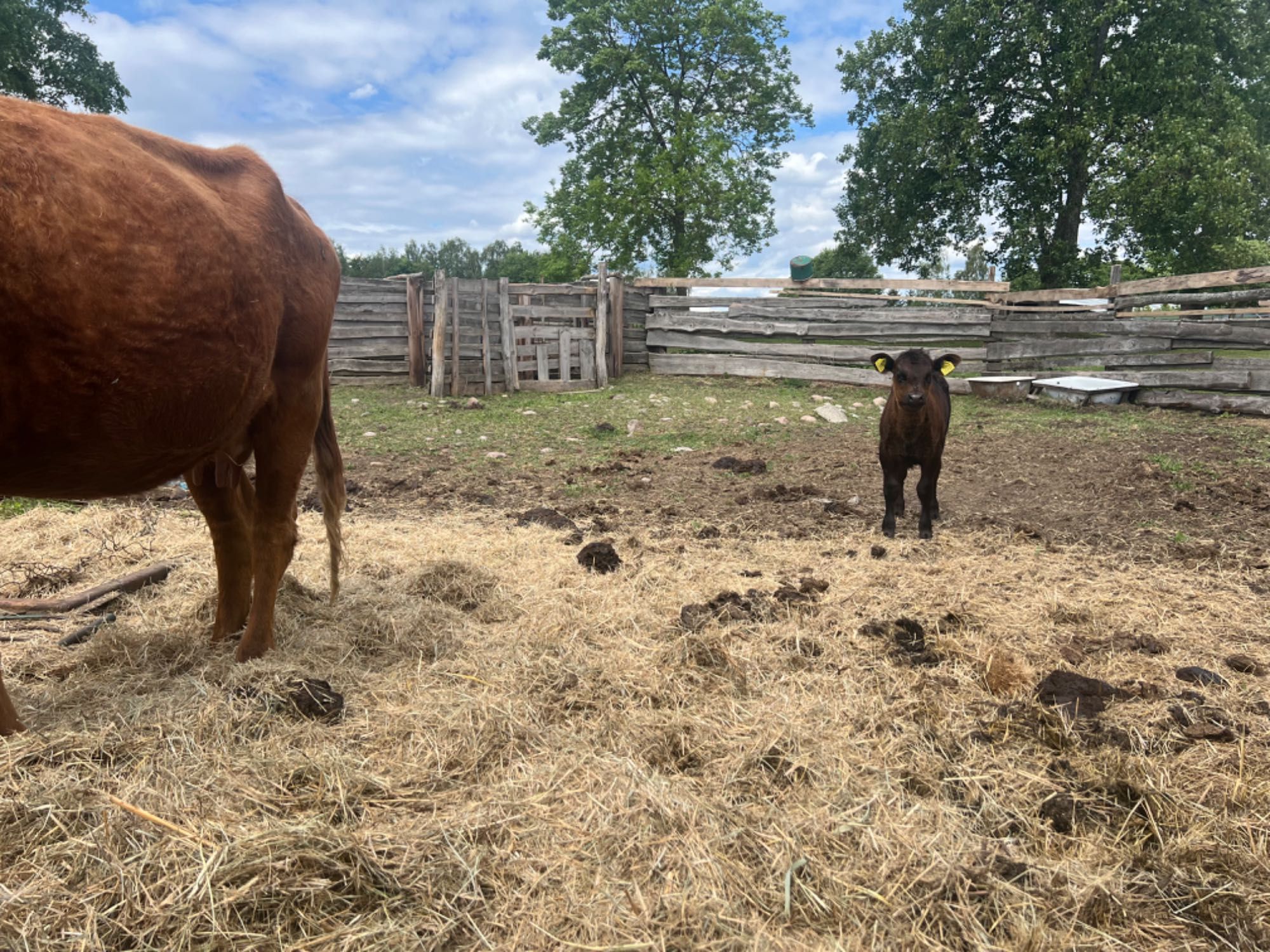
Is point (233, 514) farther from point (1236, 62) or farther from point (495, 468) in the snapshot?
point (1236, 62)

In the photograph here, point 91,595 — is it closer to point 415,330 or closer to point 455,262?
point 415,330

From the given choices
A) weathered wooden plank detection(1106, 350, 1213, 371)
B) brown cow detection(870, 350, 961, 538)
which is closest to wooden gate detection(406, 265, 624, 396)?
brown cow detection(870, 350, 961, 538)

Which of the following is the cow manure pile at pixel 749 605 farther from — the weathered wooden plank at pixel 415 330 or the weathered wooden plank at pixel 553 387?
the weathered wooden plank at pixel 415 330

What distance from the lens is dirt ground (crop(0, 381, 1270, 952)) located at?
1912 mm

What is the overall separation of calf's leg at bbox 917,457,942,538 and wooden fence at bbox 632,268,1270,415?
8.49m

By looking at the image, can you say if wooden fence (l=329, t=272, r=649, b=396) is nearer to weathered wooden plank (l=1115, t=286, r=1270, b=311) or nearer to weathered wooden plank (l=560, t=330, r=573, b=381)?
weathered wooden plank (l=560, t=330, r=573, b=381)

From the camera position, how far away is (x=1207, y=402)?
11.4 meters

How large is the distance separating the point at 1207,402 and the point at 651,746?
1265 centimetres

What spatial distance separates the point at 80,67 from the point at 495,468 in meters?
24.9

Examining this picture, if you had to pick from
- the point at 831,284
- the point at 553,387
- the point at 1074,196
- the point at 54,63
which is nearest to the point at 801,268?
the point at 831,284

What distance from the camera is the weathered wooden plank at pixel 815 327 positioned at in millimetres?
15328

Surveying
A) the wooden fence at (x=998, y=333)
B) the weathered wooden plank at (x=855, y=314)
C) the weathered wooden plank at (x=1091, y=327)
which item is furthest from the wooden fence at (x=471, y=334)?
the weathered wooden plank at (x=1091, y=327)

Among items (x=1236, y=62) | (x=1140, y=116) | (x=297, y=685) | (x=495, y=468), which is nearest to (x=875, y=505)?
(x=495, y=468)

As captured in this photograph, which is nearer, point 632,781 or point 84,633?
point 632,781
